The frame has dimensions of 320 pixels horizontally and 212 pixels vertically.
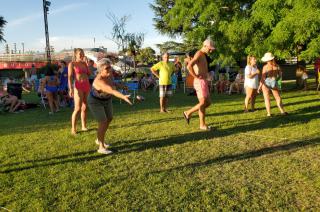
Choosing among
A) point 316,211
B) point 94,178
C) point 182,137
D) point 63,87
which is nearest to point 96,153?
point 94,178

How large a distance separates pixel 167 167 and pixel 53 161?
71.7 inches

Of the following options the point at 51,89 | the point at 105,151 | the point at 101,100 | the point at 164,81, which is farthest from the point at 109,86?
the point at 51,89

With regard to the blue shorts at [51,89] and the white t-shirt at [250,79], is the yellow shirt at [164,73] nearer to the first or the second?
the white t-shirt at [250,79]

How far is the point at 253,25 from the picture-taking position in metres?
15.0

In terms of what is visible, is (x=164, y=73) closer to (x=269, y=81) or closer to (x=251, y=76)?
(x=251, y=76)

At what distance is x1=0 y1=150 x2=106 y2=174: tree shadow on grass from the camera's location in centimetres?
564

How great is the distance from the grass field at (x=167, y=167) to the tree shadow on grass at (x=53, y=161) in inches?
0.6

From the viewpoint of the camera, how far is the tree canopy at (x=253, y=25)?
1291cm

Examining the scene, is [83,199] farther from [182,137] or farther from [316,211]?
[182,137]

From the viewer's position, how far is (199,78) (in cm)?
788

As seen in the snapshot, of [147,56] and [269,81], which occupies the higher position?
[147,56]

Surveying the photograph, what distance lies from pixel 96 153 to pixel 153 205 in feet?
7.88

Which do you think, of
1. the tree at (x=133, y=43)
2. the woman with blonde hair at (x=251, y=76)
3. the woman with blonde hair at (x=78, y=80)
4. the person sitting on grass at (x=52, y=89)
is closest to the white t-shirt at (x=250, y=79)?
the woman with blonde hair at (x=251, y=76)

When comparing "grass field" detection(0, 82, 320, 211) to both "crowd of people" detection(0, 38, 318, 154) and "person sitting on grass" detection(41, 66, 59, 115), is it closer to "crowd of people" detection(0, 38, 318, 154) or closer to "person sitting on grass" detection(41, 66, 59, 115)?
"crowd of people" detection(0, 38, 318, 154)
